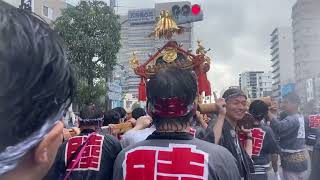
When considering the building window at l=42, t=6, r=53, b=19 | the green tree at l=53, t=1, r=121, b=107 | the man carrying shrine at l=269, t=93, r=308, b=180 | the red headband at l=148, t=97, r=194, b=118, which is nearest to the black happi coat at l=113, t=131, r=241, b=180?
the red headband at l=148, t=97, r=194, b=118

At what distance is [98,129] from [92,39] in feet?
46.2

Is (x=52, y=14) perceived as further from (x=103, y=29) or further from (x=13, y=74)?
(x=13, y=74)

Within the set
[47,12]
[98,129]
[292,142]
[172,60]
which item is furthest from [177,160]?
[47,12]

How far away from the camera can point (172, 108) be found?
101 inches

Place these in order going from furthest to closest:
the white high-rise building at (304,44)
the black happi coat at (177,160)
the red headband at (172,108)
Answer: the white high-rise building at (304,44)
the red headband at (172,108)
the black happi coat at (177,160)

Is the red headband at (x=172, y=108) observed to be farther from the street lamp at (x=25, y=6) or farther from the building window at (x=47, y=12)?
the building window at (x=47, y=12)

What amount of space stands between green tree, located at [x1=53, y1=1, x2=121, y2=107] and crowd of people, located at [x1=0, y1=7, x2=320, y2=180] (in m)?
12.1

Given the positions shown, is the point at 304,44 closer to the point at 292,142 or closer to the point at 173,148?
the point at 292,142

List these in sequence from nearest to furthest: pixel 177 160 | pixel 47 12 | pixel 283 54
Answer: pixel 177 160 < pixel 47 12 < pixel 283 54

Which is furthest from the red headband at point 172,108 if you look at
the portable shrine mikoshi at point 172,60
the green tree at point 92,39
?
the green tree at point 92,39

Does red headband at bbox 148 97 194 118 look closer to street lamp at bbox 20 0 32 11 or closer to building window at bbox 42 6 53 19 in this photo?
street lamp at bbox 20 0 32 11

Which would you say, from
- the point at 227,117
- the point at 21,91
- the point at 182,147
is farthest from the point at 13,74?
the point at 227,117

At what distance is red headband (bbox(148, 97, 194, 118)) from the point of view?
Result: 8.39ft

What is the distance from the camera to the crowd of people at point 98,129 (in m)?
1.07
